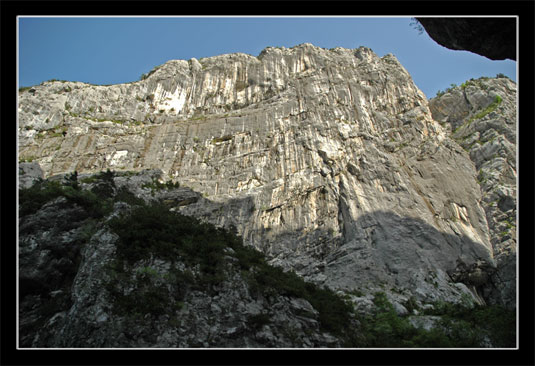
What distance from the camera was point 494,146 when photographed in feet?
128

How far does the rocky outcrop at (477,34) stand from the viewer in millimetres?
14172

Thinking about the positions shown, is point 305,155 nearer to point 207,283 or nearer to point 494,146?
point 494,146

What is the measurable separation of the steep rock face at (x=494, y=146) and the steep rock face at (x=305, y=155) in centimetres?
94

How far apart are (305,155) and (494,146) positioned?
56.9ft

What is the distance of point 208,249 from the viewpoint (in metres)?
19.1

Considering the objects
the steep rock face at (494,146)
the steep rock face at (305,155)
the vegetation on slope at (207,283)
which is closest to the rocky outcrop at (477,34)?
the vegetation on slope at (207,283)

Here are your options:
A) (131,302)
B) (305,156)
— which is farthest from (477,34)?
(305,156)

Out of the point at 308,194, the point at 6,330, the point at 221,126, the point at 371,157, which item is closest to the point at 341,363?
the point at 6,330

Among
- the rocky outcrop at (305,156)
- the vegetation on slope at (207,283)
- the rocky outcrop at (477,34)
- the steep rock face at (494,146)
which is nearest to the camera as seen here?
the rocky outcrop at (477,34)

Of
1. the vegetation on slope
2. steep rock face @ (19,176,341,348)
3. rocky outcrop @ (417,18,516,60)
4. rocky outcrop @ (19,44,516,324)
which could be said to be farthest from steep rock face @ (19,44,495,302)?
rocky outcrop @ (417,18,516,60)

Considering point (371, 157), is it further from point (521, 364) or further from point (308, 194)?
point (521, 364)

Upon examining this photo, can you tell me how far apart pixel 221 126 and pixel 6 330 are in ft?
114

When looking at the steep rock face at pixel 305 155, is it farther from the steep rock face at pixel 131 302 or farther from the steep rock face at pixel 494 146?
the steep rock face at pixel 131 302

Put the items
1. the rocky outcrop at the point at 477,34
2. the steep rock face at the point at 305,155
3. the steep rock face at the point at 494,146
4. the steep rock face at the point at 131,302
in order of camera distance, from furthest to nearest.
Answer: the steep rock face at the point at 305,155
the steep rock face at the point at 494,146
the steep rock face at the point at 131,302
the rocky outcrop at the point at 477,34
